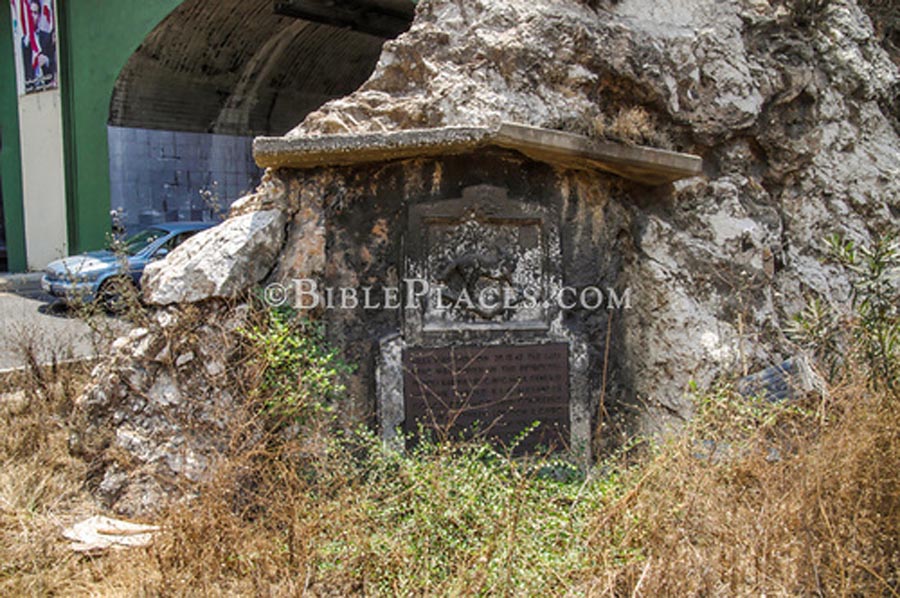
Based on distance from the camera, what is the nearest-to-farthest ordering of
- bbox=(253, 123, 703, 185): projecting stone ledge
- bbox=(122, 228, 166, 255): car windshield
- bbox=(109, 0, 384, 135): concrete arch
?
bbox=(253, 123, 703, 185): projecting stone ledge, bbox=(122, 228, 166, 255): car windshield, bbox=(109, 0, 384, 135): concrete arch

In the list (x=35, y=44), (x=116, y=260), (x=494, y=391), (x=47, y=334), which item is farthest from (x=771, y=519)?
(x=35, y=44)

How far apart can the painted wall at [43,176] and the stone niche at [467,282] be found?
34.2ft

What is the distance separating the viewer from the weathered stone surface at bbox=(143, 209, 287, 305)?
152 inches

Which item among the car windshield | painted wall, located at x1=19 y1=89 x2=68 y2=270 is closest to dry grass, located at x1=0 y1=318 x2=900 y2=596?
the car windshield

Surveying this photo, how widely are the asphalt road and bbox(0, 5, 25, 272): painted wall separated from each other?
4682 millimetres

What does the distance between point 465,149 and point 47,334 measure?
198 inches

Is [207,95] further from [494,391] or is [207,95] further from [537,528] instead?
[537,528]

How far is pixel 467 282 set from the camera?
414cm

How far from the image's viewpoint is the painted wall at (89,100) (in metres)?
11.8

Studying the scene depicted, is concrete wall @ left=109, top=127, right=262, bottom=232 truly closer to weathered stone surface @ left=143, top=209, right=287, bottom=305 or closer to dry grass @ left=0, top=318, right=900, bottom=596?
weathered stone surface @ left=143, top=209, right=287, bottom=305

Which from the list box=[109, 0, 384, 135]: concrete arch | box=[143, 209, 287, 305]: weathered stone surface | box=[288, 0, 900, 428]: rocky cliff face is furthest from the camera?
box=[109, 0, 384, 135]: concrete arch

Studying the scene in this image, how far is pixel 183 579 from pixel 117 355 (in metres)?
1.58

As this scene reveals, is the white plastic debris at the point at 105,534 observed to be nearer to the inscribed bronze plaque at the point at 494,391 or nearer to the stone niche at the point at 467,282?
the stone niche at the point at 467,282

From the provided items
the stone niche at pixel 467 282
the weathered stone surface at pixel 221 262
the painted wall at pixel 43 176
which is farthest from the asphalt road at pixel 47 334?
the painted wall at pixel 43 176
